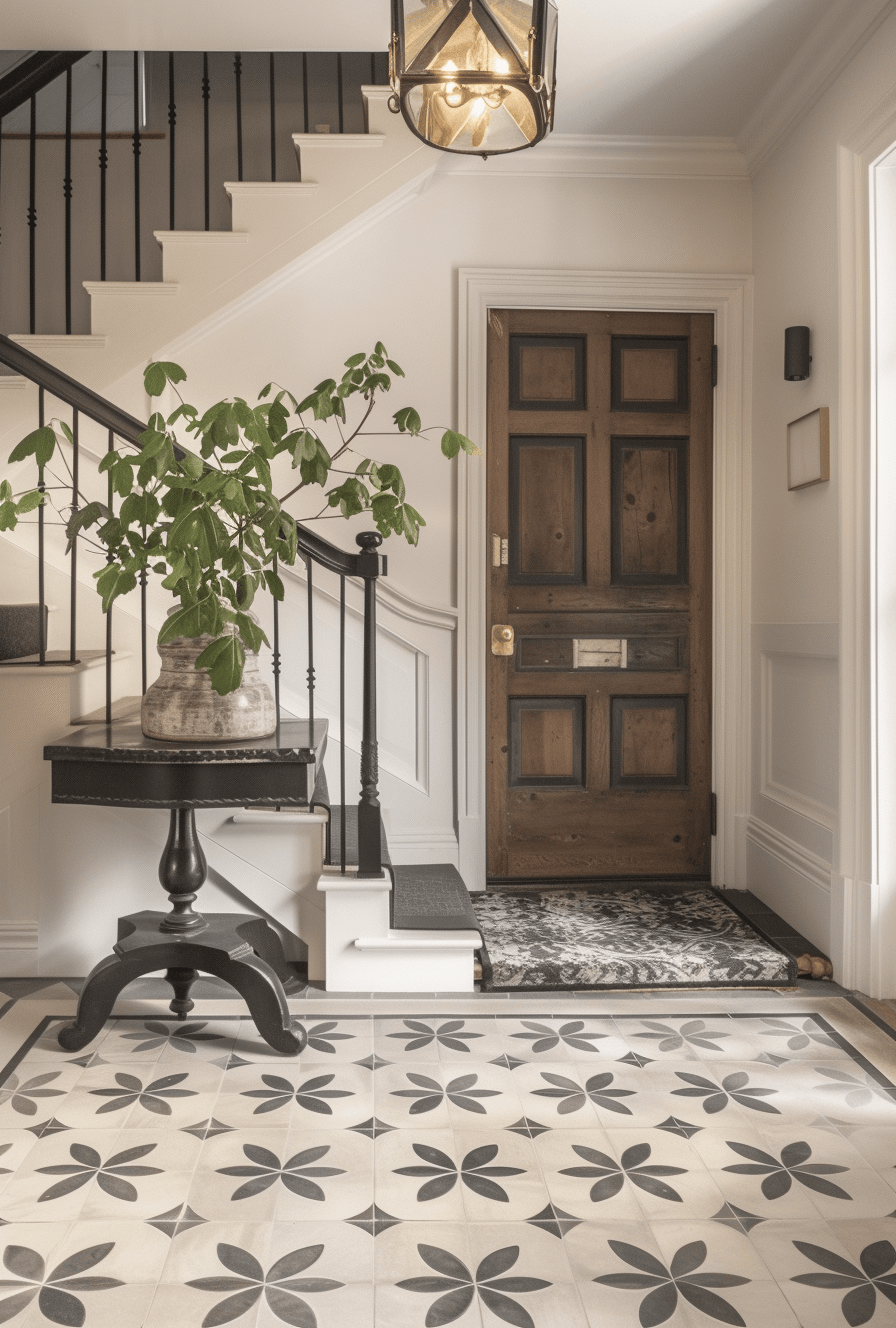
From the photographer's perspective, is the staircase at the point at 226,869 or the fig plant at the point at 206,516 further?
the staircase at the point at 226,869

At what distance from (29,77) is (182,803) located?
294 cm

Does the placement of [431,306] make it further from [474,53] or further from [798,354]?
[474,53]

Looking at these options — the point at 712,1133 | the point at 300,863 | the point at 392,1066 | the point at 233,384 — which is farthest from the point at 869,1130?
the point at 233,384

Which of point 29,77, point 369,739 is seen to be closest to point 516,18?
point 369,739

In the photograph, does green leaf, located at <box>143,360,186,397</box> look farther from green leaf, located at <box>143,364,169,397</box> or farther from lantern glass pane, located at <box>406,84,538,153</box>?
lantern glass pane, located at <box>406,84,538,153</box>

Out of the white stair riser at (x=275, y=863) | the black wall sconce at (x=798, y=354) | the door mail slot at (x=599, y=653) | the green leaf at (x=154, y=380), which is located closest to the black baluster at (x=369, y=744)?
the white stair riser at (x=275, y=863)

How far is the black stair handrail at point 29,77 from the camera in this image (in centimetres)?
366

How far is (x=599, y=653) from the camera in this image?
382 cm

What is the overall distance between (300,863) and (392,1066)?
0.72 m

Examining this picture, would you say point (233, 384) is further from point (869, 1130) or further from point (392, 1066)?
point (869, 1130)

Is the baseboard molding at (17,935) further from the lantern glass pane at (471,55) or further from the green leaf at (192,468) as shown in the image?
the lantern glass pane at (471,55)

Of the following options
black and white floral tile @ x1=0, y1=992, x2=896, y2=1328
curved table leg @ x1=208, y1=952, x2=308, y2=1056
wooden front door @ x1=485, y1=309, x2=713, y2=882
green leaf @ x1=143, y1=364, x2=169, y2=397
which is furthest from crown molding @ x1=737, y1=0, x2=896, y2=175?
curved table leg @ x1=208, y1=952, x2=308, y2=1056

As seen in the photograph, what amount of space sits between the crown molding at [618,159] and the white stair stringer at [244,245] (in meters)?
0.32

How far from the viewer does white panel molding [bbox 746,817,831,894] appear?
10.2 feet
